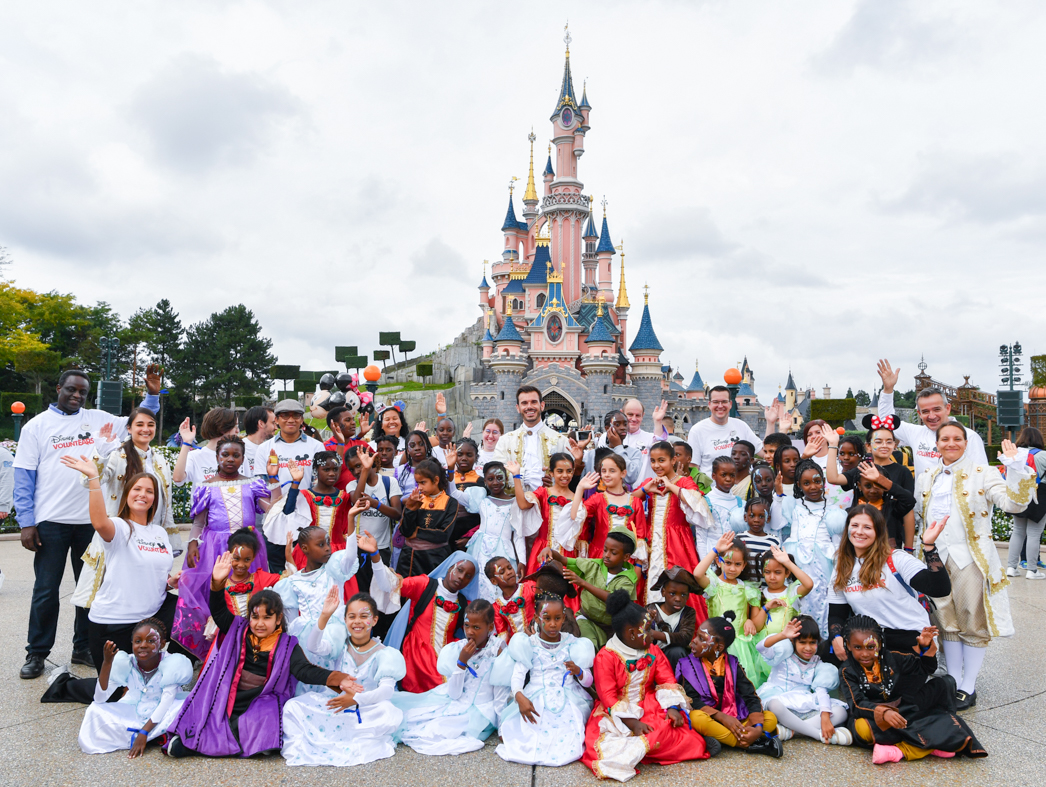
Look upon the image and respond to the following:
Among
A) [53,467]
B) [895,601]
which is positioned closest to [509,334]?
[53,467]

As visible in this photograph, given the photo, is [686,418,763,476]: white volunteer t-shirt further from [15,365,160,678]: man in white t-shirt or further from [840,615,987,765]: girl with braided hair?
[15,365,160,678]: man in white t-shirt

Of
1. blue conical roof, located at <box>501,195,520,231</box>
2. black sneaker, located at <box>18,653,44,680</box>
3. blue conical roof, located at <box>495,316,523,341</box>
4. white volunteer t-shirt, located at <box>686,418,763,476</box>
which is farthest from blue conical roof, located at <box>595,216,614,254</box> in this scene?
black sneaker, located at <box>18,653,44,680</box>

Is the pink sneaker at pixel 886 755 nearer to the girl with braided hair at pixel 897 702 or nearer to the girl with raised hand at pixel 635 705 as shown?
the girl with braided hair at pixel 897 702

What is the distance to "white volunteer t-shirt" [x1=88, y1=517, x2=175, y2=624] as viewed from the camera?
4082 millimetres

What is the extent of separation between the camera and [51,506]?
4.87 meters

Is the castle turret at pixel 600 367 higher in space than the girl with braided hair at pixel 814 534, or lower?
higher

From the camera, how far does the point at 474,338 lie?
52.1 meters

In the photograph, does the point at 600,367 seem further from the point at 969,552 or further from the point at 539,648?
the point at 539,648

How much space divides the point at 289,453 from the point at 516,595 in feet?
7.84

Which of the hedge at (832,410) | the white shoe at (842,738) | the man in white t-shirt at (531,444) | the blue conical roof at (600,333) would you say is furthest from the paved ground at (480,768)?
the blue conical roof at (600,333)

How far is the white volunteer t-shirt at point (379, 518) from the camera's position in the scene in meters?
5.11

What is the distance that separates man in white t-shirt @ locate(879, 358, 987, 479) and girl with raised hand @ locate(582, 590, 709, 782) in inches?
108

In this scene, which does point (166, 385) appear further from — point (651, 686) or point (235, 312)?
point (651, 686)

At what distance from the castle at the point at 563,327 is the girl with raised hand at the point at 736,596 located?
28805 mm
